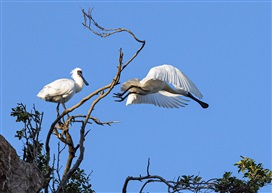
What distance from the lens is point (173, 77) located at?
14438 mm

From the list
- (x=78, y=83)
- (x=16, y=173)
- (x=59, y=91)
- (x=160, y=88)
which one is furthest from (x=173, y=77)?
(x=16, y=173)

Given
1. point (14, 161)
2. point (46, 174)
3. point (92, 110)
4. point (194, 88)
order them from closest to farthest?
point (46, 174)
point (14, 161)
point (92, 110)
point (194, 88)

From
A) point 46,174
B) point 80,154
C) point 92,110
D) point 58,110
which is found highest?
point 58,110

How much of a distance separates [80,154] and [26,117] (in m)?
1.19

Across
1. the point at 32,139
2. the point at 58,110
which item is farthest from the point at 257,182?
the point at 58,110

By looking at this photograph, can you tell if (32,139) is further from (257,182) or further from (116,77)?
(257,182)

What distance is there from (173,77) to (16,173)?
3.77 meters

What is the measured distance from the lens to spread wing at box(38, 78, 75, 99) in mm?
15648

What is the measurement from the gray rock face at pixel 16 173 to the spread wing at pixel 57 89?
3572 mm

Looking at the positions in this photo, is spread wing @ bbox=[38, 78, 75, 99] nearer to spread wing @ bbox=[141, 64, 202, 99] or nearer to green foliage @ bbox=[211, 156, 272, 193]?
spread wing @ bbox=[141, 64, 202, 99]

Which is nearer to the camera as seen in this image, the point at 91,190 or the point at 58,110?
the point at 91,190

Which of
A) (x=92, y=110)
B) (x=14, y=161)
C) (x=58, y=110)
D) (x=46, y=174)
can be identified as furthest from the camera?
(x=58, y=110)

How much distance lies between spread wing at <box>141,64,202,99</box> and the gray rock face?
3.28 meters

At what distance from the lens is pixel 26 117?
42.0 ft
